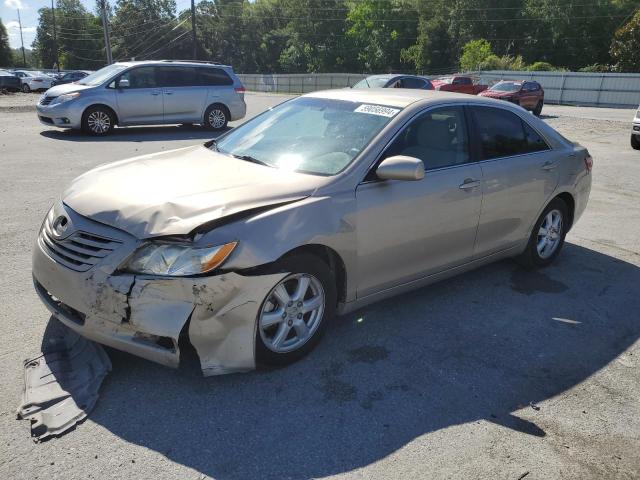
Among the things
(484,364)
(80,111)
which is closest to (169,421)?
(484,364)

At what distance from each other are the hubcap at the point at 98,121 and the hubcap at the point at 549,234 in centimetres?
1093

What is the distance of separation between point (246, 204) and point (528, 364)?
2.14 m

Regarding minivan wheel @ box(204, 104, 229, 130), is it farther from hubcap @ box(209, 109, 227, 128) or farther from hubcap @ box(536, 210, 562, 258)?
hubcap @ box(536, 210, 562, 258)

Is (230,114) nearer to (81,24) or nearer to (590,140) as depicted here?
(590,140)

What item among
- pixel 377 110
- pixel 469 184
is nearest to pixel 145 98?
pixel 377 110

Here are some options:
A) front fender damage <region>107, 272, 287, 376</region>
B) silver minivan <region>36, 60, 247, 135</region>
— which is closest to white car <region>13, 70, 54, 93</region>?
silver minivan <region>36, 60, 247, 135</region>

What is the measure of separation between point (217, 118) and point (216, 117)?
5 centimetres

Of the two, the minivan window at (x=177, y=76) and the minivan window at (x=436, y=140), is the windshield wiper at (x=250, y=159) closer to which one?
the minivan window at (x=436, y=140)

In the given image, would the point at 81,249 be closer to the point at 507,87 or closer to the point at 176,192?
the point at 176,192

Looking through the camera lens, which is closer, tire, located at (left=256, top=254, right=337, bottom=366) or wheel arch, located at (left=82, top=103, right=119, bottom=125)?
tire, located at (left=256, top=254, right=337, bottom=366)

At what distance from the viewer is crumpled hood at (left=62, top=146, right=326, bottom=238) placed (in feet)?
10.1

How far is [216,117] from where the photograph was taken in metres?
15.0

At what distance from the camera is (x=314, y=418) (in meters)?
3.03

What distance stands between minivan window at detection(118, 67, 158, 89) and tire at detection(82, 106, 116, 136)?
745mm
